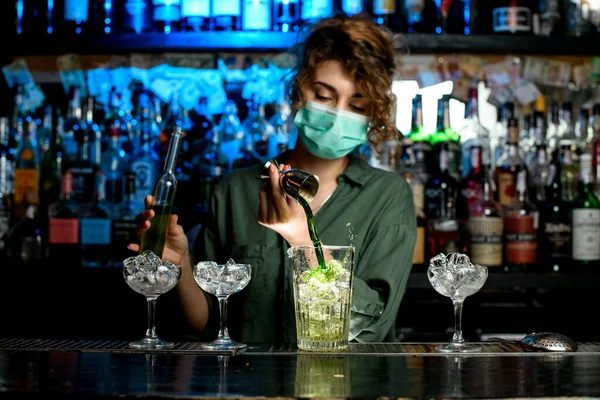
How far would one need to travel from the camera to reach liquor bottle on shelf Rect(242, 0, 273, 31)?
8.44ft

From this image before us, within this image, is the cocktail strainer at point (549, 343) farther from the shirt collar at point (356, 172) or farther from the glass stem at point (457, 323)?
the shirt collar at point (356, 172)

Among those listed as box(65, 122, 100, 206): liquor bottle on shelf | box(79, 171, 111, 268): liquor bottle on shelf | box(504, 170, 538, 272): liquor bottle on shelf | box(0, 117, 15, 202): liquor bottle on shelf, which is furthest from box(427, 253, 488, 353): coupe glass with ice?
box(0, 117, 15, 202): liquor bottle on shelf

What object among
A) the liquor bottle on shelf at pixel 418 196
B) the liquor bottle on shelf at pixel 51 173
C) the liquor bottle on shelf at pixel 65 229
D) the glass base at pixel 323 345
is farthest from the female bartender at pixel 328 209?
the liquor bottle on shelf at pixel 51 173

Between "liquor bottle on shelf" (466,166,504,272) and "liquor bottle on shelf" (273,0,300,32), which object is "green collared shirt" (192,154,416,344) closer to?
"liquor bottle on shelf" (466,166,504,272)

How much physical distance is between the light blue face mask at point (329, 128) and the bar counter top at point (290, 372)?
21.7 inches

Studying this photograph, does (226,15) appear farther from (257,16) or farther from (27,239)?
(27,239)

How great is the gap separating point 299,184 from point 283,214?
0.12 m

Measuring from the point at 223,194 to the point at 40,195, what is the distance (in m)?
0.93

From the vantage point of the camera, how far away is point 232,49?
2555 mm

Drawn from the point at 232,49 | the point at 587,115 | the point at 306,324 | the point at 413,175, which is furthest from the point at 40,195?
the point at 587,115

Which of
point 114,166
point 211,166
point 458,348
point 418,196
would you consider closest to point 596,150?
point 418,196

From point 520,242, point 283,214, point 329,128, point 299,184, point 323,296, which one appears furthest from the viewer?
point 520,242

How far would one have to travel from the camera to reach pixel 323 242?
196 cm

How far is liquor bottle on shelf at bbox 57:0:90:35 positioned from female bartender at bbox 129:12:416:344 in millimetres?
912
